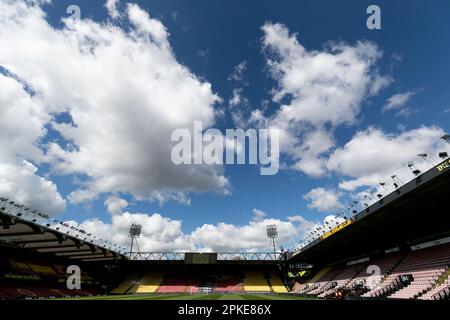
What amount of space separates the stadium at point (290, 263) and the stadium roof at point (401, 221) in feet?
Result: 0.27

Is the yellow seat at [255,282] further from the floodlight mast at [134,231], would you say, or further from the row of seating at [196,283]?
the floodlight mast at [134,231]

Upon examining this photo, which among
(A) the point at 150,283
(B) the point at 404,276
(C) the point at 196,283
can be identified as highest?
(B) the point at 404,276

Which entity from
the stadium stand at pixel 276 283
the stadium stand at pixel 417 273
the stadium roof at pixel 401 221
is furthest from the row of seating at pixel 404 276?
the stadium stand at pixel 276 283

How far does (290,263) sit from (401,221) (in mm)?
36840

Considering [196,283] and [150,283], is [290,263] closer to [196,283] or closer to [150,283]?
[196,283]

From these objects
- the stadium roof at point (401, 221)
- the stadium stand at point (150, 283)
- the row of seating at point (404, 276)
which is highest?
the stadium roof at point (401, 221)

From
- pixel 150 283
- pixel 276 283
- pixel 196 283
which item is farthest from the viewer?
pixel 196 283

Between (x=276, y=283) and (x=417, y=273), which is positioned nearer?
(x=417, y=273)

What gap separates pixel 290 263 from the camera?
201ft

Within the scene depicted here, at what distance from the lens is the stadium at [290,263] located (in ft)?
80.7

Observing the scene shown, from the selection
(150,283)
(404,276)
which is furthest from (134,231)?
(404,276)
